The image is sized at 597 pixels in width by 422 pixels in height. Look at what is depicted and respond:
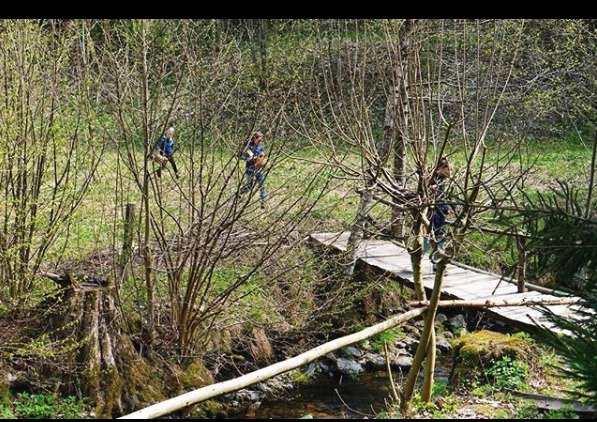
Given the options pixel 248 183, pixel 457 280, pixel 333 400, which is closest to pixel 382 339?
pixel 457 280

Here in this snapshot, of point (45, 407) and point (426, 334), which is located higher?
point (426, 334)

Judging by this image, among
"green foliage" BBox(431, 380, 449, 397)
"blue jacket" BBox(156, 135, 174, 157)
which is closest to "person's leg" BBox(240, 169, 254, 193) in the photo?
"blue jacket" BBox(156, 135, 174, 157)

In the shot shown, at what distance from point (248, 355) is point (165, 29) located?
15.1 ft

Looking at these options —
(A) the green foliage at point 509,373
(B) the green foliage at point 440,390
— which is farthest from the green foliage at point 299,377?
(A) the green foliage at point 509,373

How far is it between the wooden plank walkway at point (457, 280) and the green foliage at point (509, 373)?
520mm

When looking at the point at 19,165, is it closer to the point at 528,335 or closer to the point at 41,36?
the point at 41,36

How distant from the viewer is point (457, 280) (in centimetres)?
1091

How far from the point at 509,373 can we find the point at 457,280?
3.43 metres

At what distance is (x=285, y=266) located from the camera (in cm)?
1096

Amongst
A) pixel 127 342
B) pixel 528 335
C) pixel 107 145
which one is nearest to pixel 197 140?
pixel 107 145

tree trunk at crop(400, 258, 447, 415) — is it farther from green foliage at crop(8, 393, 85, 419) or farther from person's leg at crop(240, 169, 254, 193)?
green foliage at crop(8, 393, 85, 419)

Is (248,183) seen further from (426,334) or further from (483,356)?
(426,334)

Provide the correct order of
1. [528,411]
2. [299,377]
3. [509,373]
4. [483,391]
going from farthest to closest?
[299,377]
[509,373]
[483,391]
[528,411]

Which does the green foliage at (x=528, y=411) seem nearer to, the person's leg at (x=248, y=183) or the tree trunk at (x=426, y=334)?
the tree trunk at (x=426, y=334)
